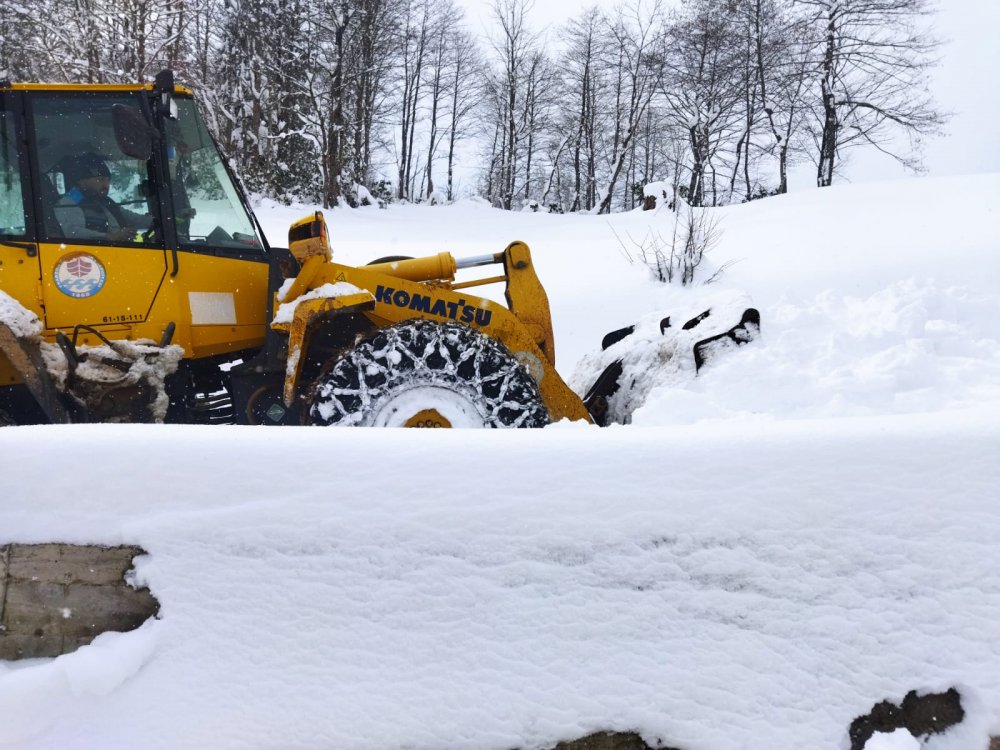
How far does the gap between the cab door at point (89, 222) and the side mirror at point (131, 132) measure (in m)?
0.43

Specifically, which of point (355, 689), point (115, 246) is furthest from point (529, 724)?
point (115, 246)

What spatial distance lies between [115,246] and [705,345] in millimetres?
3387

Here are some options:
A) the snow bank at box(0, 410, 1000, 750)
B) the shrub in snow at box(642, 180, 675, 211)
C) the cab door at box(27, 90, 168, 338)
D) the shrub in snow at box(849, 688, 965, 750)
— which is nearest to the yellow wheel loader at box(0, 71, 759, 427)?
the cab door at box(27, 90, 168, 338)

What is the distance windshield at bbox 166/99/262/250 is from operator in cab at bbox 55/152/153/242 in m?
0.23

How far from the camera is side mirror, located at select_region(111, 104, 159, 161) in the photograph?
11.6ft

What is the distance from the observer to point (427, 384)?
3.70 m

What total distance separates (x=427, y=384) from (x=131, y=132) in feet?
6.08

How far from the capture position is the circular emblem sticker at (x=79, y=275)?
12.9ft

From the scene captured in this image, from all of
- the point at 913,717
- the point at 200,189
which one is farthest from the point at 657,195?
the point at 913,717

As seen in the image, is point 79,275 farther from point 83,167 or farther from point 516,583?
point 516,583

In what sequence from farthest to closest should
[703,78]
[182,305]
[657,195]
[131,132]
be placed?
[703,78], [657,195], [182,305], [131,132]

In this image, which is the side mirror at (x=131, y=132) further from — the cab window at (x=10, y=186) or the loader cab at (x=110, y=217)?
the cab window at (x=10, y=186)

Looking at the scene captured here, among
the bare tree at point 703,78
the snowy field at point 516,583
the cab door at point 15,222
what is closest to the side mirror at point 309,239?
the cab door at point 15,222

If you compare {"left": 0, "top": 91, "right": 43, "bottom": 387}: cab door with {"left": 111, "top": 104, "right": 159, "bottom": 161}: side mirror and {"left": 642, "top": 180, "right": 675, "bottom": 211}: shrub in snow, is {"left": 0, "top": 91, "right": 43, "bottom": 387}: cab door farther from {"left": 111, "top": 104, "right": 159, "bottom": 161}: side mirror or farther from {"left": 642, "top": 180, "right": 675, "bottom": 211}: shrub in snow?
{"left": 642, "top": 180, "right": 675, "bottom": 211}: shrub in snow
